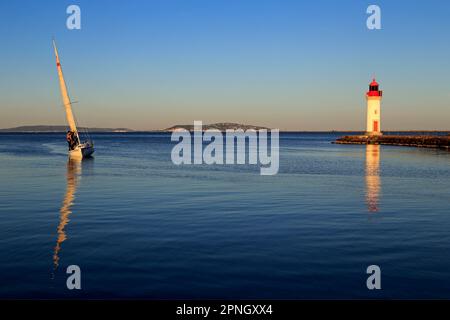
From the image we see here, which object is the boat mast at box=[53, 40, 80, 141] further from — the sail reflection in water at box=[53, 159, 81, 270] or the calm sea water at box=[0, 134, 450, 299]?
the calm sea water at box=[0, 134, 450, 299]

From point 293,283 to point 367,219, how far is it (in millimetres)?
8041

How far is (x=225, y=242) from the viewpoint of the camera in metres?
12.8

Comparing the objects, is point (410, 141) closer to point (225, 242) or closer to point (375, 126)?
point (375, 126)

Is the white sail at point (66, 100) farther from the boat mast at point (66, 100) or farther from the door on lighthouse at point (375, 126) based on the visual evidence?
the door on lighthouse at point (375, 126)

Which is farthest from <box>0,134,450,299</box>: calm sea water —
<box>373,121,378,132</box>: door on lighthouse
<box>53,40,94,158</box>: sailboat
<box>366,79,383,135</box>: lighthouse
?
<box>373,121,378,132</box>: door on lighthouse

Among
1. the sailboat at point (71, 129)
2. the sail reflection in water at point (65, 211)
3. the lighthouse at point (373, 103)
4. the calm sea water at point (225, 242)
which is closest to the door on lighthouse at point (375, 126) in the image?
the lighthouse at point (373, 103)

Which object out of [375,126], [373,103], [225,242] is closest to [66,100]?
[225,242]

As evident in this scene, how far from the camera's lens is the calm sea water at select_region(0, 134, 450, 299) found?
9.22 m

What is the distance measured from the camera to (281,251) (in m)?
11.9

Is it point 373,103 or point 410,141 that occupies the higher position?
point 373,103

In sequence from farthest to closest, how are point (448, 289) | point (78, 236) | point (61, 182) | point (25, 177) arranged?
point (25, 177)
point (61, 182)
point (78, 236)
point (448, 289)

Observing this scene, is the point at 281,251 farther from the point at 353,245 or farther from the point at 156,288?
the point at 156,288
